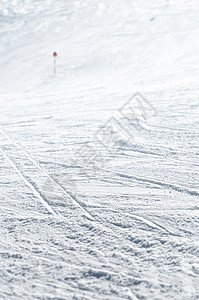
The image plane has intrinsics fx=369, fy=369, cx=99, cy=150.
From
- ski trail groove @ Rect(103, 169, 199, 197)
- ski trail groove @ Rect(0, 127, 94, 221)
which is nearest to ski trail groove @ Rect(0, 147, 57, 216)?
ski trail groove @ Rect(0, 127, 94, 221)

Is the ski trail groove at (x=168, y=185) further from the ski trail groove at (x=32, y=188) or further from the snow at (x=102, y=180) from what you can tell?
the ski trail groove at (x=32, y=188)

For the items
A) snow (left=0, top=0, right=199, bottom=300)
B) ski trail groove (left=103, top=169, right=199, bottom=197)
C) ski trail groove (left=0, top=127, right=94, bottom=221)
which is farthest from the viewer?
ski trail groove (left=103, top=169, right=199, bottom=197)

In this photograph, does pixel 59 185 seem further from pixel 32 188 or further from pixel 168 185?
pixel 168 185

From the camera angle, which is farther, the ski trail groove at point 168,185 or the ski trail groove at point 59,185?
the ski trail groove at point 168,185

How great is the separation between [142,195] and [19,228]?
1.73 metres

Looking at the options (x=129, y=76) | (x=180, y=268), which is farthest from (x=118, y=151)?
(x=129, y=76)

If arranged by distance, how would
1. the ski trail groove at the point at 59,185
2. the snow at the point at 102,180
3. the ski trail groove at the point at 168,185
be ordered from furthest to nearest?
the ski trail groove at the point at 168,185
the ski trail groove at the point at 59,185
the snow at the point at 102,180

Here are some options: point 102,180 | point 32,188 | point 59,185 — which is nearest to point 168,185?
point 102,180

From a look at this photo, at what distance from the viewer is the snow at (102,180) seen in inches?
138

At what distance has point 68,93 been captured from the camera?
490 inches

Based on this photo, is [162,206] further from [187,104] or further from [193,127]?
[187,104]

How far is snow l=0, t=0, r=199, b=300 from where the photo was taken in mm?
3498

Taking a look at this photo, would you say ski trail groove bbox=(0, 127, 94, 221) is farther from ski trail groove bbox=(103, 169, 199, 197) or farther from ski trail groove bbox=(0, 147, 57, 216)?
ski trail groove bbox=(103, 169, 199, 197)

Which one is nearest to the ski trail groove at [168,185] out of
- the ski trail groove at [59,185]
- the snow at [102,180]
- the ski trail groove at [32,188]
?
the snow at [102,180]
